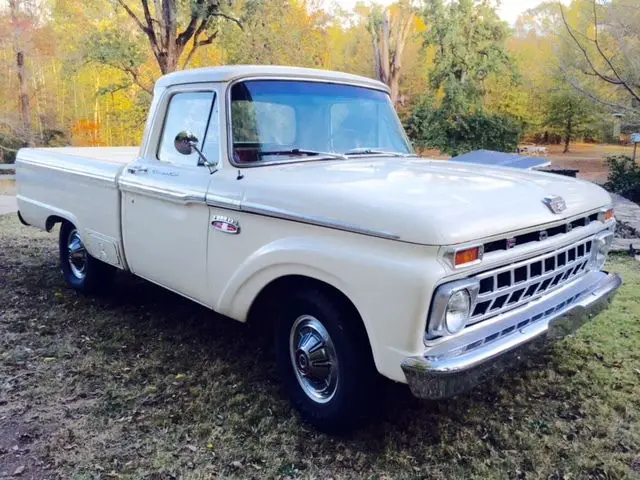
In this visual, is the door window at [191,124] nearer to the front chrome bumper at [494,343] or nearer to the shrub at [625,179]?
the front chrome bumper at [494,343]

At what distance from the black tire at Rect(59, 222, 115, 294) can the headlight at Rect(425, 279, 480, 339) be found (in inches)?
144

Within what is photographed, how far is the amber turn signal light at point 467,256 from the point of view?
7.99 feet

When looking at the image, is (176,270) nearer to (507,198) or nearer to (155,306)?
(155,306)

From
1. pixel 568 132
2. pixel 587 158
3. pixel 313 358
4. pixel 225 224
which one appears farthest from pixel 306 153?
pixel 568 132

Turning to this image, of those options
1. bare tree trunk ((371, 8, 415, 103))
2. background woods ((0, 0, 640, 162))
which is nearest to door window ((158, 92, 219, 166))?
background woods ((0, 0, 640, 162))

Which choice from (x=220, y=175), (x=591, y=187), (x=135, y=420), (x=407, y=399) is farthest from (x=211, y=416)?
(x=591, y=187)

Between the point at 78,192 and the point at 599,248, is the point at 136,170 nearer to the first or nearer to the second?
the point at 78,192

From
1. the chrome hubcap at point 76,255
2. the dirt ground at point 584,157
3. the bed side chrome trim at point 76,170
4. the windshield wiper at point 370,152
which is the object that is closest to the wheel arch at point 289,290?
the windshield wiper at point 370,152

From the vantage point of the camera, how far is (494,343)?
8.68ft

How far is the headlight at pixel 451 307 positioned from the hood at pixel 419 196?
0.67ft

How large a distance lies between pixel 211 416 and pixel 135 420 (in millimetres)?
437

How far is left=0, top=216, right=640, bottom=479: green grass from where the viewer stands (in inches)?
111

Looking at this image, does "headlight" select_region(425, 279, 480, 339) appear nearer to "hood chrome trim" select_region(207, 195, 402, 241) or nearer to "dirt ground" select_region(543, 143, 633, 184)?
"hood chrome trim" select_region(207, 195, 402, 241)

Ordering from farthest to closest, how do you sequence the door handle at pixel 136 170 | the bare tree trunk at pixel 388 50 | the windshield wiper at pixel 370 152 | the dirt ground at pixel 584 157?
the bare tree trunk at pixel 388 50
the dirt ground at pixel 584 157
the door handle at pixel 136 170
the windshield wiper at pixel 370 152
